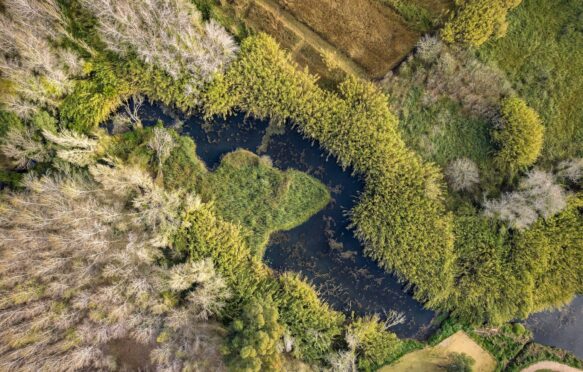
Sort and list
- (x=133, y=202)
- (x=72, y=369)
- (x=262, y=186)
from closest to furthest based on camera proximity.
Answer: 1. (x=72, y=369)
2. (x=133, y=202)
3. (x=262, y=186)

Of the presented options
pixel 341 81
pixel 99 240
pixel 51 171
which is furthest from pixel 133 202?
pixel 341 81

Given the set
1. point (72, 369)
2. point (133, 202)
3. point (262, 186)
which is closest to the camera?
point (72, 369)

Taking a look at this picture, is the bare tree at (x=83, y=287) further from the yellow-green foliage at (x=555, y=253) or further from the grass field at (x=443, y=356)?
the yellow-green foliage at (x=555, y=253)

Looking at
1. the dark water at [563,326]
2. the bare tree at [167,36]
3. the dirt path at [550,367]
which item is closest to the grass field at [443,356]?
the dirt path at [550,367]

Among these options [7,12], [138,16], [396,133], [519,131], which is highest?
[519,131]

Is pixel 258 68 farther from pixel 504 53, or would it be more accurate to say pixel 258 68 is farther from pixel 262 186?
pixel 504 53
